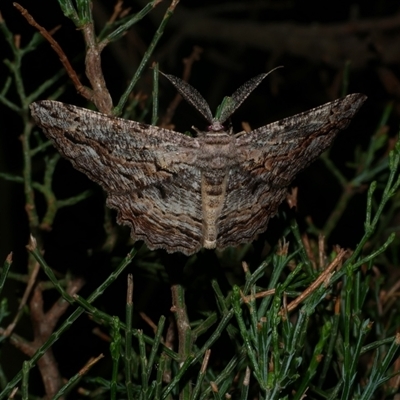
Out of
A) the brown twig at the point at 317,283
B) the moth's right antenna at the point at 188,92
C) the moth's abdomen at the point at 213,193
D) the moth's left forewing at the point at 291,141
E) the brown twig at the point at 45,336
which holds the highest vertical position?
the moth's right antenna at the point at 188,92

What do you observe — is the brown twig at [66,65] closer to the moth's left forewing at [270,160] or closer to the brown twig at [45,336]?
the moth's left forewing at [270,160]

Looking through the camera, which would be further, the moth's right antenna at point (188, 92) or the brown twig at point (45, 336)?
the brown twig at point (45, 336)

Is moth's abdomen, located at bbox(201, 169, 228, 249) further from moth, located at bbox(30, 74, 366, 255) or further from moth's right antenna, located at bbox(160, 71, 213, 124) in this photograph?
moth's right antenna, located at bbox(160, 71, 213, 124)

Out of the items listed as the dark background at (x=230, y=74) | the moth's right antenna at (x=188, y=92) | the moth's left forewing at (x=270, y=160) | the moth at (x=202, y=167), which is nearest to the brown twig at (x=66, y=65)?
the moth at (x=202, y=167)

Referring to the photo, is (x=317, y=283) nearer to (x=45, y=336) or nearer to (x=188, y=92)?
(x=188, y=92)

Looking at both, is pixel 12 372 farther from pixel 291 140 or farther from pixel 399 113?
pixel 399 113
